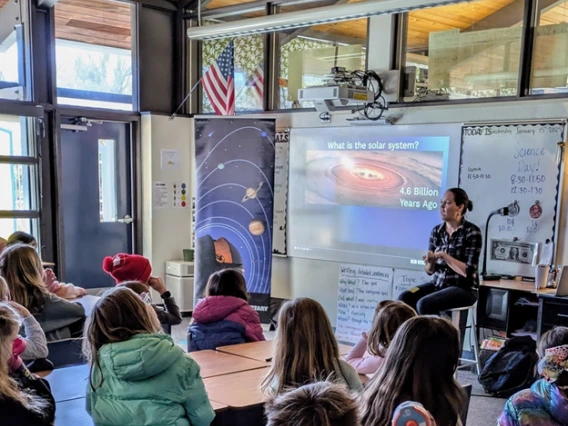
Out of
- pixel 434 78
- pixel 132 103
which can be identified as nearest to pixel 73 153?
pixel 132 103

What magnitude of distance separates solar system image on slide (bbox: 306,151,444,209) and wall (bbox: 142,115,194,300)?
4.92 ft

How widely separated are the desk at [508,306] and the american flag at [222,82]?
2918 mm

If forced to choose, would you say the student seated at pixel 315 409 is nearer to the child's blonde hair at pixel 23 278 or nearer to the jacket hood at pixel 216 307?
the jacket hood at pixel 216 307

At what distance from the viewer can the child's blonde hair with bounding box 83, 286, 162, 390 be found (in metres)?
2.09

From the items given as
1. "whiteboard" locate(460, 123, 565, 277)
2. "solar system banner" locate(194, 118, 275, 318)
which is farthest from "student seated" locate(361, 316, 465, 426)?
"solar system banner" locate(194, 118, 275, 318)

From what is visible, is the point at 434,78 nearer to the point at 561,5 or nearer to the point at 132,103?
the point at 561,5

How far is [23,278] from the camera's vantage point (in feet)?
10.2

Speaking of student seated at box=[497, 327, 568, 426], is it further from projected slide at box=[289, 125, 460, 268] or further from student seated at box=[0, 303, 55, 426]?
projected slide at box=[289, 125, 460, 268]

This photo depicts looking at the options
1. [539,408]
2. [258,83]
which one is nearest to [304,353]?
[539,408]

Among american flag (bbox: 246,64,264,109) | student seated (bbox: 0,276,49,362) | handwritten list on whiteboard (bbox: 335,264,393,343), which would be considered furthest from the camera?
american flag (bbox: 246,64,264,109)

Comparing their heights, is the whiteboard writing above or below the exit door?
below

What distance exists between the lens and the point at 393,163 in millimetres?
5109

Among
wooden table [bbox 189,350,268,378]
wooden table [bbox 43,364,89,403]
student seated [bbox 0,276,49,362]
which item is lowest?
wooden table [bbox 43,364,89,403]

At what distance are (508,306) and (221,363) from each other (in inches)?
90.6
